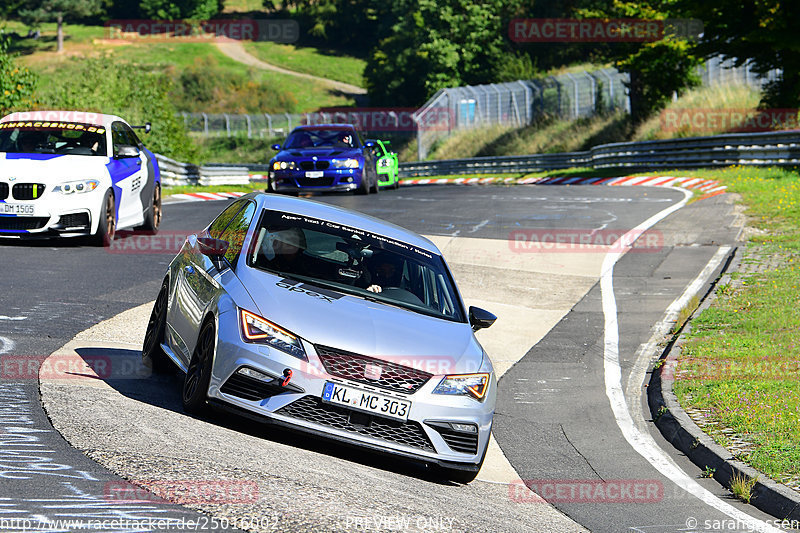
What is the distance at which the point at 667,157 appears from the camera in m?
36.0

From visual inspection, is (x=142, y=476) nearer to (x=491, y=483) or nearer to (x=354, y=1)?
(x=491, y=483)

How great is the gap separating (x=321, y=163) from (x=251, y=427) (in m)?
17.8

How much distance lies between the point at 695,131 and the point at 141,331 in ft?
108

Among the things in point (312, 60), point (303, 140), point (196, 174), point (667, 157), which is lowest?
point (196, 174)

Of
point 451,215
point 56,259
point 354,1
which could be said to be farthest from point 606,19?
point 354,1

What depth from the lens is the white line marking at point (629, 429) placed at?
746cm

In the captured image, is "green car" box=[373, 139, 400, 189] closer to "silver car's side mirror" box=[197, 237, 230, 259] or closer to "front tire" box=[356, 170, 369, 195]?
"front tire" box=[356, 170, 369, 195]

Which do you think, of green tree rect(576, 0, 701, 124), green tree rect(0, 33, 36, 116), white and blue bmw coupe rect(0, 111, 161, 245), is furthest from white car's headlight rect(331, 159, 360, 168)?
green tree rect(576, 0, 701, 124)

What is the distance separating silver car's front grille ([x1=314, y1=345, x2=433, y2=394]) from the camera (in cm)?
695

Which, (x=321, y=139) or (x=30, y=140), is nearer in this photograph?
(x=30, y=140)

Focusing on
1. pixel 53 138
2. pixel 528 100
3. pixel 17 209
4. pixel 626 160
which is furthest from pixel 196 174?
pixel 17 209

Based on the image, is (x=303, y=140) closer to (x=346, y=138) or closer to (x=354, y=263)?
(x=346, y=138)

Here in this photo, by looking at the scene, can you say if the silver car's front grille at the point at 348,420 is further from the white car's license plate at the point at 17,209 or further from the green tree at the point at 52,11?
the green tree at the point at 52,11

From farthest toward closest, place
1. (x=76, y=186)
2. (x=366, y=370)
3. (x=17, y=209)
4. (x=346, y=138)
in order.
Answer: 1. (x=346, y=138)
2. (x=76, y=186)
3. (x=17, y=209)
4. (x=366, y=370)
